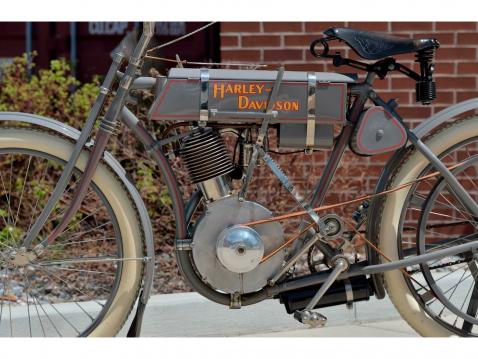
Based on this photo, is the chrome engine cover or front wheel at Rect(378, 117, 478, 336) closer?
the chrome engine cover

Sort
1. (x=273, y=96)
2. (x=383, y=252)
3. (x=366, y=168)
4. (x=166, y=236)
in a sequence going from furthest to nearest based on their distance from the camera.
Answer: (x=366, y=168) < (x=166, y=236) < (x=383, y=252) < (x=273, y=96)

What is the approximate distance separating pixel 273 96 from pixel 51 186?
2681 millimetres

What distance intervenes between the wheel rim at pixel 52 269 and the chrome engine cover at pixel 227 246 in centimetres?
35

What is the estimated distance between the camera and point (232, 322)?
4.48 m

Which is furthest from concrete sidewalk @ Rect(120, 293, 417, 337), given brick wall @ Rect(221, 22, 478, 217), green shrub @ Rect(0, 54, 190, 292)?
brick wall @ Rect(221, 22, 478, 217)

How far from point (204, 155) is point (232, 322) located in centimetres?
132

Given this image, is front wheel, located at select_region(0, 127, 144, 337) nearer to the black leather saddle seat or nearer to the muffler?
the muffler

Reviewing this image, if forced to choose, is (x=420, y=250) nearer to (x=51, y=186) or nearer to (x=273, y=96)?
(x=273, y=96)

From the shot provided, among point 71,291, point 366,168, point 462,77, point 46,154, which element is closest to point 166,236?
point 71,291

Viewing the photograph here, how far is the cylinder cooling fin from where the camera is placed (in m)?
3.47

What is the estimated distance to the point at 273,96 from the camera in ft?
11.3

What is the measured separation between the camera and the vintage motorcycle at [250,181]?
11.4 feet

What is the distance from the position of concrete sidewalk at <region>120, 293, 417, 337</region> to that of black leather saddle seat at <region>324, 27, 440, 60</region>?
5.28ft
